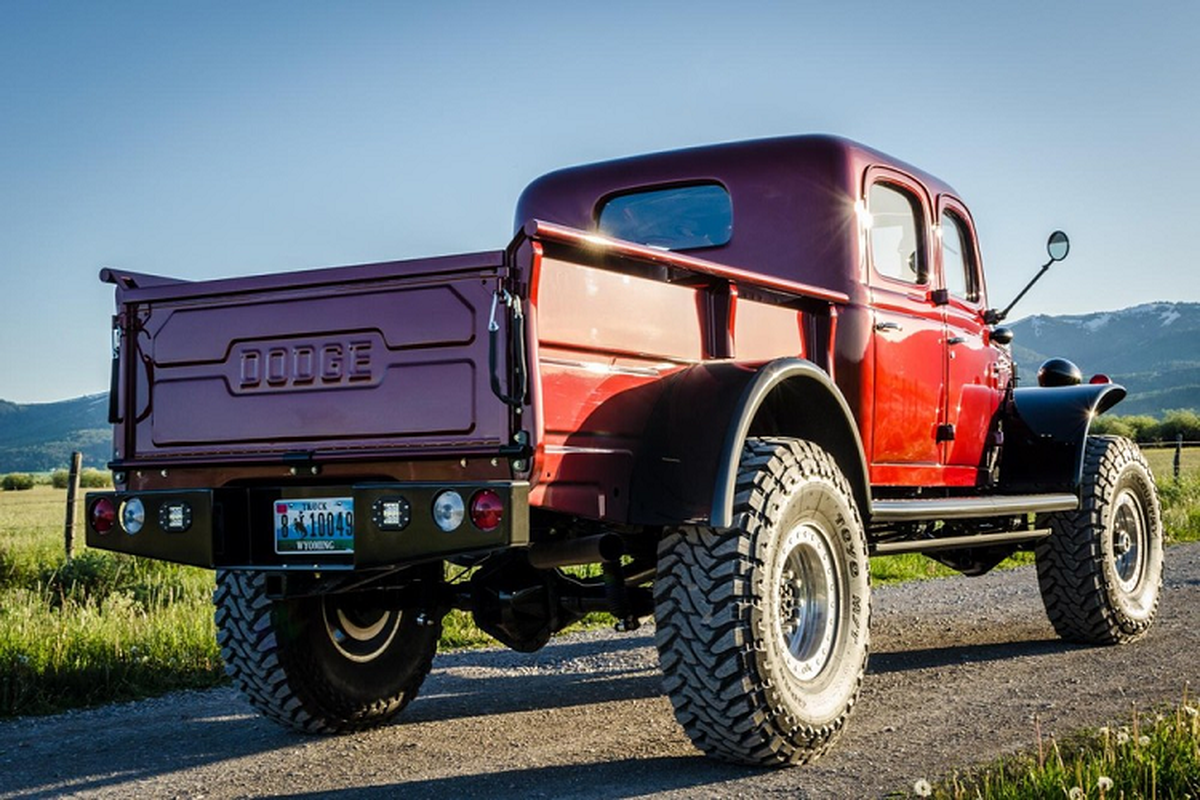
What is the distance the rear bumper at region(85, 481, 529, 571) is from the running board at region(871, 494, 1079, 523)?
2037 millimetres

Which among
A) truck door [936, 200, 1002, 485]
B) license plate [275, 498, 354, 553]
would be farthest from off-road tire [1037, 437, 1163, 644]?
license plate [275, 498, 354, 553]

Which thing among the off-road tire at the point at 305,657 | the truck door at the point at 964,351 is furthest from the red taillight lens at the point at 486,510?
the truck door at the point at 964,351

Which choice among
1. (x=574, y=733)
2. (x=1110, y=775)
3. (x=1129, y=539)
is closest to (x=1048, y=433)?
(x=1129, y=539)

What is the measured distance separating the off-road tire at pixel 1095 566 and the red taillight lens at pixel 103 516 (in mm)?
5117

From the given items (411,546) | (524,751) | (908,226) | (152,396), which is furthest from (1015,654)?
(152,396)

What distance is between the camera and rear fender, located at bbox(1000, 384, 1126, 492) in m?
7.34

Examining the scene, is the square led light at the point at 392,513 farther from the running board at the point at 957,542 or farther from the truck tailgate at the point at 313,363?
the running board at the point at 957,542

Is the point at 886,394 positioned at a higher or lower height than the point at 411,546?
higher

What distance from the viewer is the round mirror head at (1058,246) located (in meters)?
7.41

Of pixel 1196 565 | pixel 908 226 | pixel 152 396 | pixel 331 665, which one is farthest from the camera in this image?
pixel 1196 565

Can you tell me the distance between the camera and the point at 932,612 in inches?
359

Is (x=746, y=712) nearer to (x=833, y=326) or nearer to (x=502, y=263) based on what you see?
(x=502, y=263)

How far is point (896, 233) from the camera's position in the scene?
21.7ft

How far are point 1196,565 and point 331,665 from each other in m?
9.01
